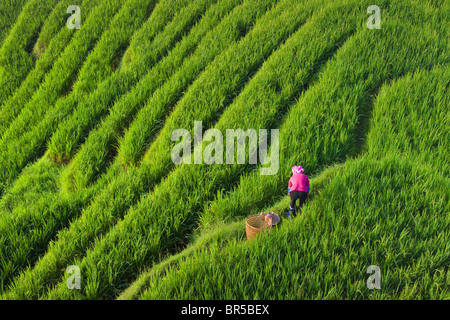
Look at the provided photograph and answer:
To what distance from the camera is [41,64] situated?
20.1 feet

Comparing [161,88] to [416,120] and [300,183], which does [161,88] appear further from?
[416,120]

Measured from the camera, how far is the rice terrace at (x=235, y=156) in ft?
7.77

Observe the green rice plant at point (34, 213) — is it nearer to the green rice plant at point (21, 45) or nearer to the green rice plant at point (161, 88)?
the green rice plant at point (161, 88)

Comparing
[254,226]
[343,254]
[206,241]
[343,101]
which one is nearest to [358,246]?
[343,254]

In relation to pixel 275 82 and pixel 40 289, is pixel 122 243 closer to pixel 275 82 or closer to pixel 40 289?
pixel 40 289

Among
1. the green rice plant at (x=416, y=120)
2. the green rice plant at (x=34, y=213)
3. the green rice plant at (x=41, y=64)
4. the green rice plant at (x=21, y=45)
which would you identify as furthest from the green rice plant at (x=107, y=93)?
the green rice plant at (x=416, y=120)

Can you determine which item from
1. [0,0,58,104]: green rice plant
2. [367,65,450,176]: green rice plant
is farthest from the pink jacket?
[0,0,58,104]: green rice plant

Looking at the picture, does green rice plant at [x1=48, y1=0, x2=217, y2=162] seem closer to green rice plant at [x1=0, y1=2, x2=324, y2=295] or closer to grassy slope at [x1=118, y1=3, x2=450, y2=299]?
green rice plant at [x1=0, y1=2, x2=324, y2=295]

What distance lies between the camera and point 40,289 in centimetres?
264

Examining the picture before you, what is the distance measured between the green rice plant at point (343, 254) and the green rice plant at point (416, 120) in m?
0.43

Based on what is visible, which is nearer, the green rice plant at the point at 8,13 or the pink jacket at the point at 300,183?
the pink jacket at the point at 300,183

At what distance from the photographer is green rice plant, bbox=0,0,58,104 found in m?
6.11

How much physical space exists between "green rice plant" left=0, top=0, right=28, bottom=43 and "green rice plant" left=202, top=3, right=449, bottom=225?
6853 mm

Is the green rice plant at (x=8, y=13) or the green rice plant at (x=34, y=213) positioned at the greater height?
the green rice plant at (x=8, y=13)
